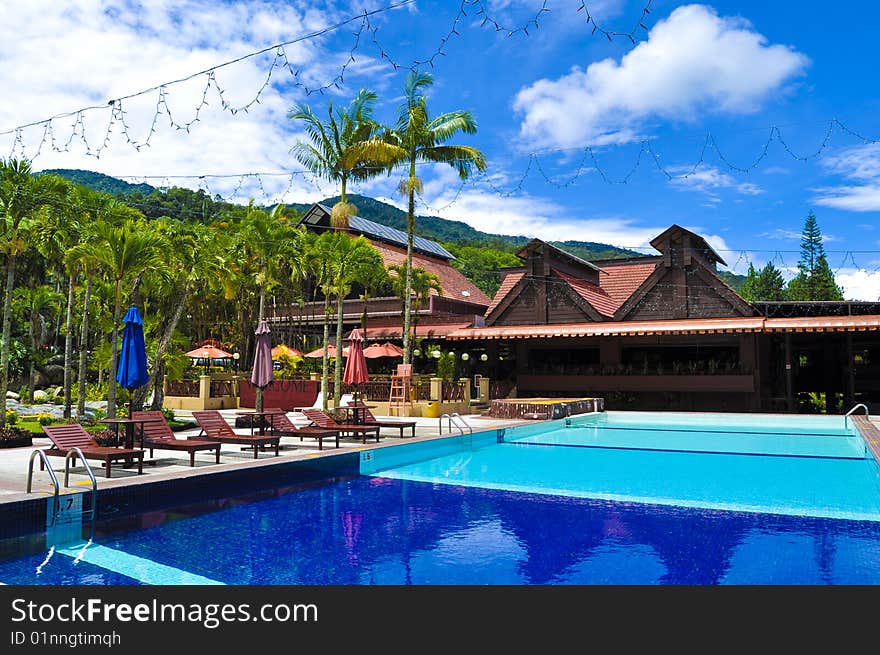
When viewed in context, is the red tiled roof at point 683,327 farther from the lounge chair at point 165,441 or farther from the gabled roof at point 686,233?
the lounge chair at point 165,441

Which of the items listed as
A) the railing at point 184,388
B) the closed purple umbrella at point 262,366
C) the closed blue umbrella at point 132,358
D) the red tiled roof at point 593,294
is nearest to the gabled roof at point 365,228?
the red tiled roof at point 593,294

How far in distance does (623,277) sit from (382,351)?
12232 millimetres

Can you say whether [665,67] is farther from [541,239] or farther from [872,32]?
[541,239]

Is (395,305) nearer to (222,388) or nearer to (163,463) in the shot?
(222,388)

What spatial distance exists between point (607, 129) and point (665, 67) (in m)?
6.69

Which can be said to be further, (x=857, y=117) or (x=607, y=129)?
(x=607, y=129)

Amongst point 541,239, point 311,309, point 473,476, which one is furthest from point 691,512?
point 311,309

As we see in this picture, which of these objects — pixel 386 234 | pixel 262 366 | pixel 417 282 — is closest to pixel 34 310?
pixel 386 234

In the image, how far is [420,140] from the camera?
2320cm

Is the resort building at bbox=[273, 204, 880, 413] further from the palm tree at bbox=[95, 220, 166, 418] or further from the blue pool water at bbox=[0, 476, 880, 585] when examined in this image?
the blue pool water at bbox=[0, 476, 880, 585]

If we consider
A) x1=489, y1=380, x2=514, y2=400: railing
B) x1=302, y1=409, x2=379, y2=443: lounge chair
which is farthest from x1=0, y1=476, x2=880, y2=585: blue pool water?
x1=489, y1=380, x2=514, y2=400: railing

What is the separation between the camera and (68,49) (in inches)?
399

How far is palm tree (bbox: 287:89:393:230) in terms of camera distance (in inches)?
866
